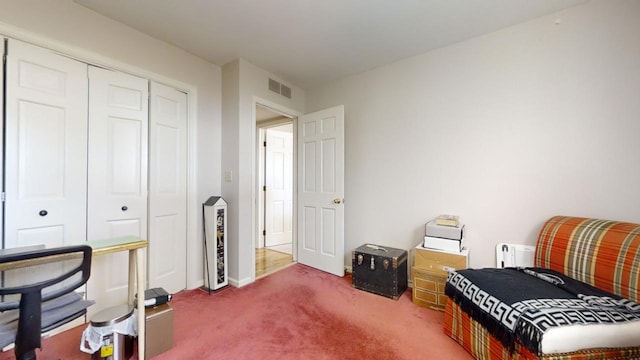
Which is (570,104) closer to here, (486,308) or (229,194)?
(486,308)

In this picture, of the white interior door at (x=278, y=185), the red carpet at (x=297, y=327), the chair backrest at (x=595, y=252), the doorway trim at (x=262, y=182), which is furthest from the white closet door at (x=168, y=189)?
the chair backrest at (x=595, y=252)

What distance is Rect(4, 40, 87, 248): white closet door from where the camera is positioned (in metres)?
1.62

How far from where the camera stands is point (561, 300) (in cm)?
132

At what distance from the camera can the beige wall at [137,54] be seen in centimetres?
168

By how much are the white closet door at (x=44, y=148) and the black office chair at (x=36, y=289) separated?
588mm

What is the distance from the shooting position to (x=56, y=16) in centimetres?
177

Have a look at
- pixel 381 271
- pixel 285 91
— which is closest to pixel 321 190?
pixel 381 271

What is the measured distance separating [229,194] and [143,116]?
108 centimetres

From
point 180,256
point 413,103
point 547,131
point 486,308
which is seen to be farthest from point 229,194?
point 547,131

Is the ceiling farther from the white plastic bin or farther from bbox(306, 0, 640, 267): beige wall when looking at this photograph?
the white plastic bin

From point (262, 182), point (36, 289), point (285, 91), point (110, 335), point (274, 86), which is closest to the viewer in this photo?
point (36, 289)

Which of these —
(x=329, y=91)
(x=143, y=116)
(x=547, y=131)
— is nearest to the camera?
(x=547, y=131)

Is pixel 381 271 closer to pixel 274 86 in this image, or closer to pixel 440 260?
pixel 440 260

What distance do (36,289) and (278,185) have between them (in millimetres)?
3445
